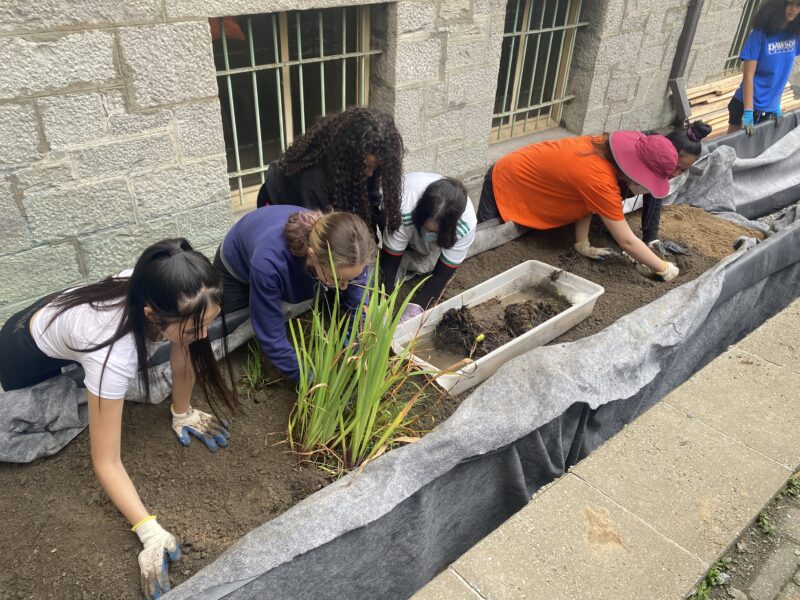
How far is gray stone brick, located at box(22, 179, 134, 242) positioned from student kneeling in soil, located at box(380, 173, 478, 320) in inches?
→ 47.0

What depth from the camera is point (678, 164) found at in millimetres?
2770

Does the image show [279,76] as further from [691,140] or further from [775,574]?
[775,574]

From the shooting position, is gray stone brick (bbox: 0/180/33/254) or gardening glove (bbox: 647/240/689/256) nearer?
gray stone brick (bbox: 0/180/33/254)

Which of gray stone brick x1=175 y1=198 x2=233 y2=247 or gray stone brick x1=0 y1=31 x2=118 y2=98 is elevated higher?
gray stone brick x1=0 y1=31 x2=118 y2=98

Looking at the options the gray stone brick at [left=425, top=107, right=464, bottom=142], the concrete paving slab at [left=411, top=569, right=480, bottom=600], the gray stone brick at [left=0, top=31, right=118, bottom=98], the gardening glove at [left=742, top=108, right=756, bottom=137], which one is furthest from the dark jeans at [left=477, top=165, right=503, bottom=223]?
the gardening glove at [left=742, top=108, right=756, bottom=137]

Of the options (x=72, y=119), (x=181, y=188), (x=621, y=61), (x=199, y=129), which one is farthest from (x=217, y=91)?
(x=621, y=61)

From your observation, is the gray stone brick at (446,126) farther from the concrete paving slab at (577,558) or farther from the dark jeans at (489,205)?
the concrete paving slab at (577,558)

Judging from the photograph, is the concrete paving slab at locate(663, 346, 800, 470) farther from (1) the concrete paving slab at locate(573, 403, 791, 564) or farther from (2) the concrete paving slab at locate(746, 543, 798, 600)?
(2) the concrete paving slab at locate(746, 543, 798, 600)

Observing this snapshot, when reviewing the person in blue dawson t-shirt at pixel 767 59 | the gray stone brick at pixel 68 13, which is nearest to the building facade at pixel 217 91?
the gray stone brick at pixel 68 13

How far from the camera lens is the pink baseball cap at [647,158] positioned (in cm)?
263

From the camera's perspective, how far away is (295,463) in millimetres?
1826

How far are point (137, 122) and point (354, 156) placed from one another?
3.30ft

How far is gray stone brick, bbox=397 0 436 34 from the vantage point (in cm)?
293

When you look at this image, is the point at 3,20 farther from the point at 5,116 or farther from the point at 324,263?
the point at 324,263
